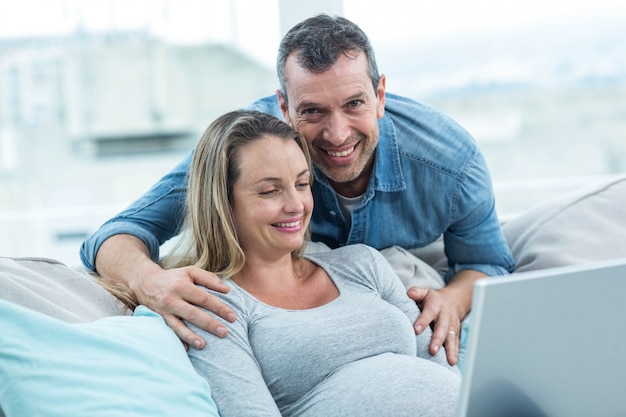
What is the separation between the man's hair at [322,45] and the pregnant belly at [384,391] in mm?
686

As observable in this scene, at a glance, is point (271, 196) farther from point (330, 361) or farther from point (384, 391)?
point (384, 391)

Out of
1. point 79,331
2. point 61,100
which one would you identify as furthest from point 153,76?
point 79,331

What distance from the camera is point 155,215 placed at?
187 centimetres

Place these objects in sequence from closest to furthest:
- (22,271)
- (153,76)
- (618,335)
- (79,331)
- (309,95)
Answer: (618,335)
(79,331)
(22,271)
(309,95)
(153,76)

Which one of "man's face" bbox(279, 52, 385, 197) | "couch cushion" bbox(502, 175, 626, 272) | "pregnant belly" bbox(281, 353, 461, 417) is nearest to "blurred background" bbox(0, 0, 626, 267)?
"couch cushion" bbox(502, 175, 626, 272)

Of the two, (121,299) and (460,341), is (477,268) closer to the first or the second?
(460,341)

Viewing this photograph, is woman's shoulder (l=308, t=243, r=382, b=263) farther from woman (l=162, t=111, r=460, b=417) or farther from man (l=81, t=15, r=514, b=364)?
man (l=81, t=15, r=514, b=364)

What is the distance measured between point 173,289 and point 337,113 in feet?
1.84

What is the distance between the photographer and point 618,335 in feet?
3.25

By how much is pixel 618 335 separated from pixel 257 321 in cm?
75

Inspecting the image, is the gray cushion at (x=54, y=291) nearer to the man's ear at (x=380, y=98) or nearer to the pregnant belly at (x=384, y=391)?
the pregnant belly at (x=384, y=391)

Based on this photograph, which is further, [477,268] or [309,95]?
[477,268]

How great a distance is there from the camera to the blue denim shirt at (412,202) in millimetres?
1893

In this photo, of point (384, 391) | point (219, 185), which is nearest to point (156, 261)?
point (219, 185)
